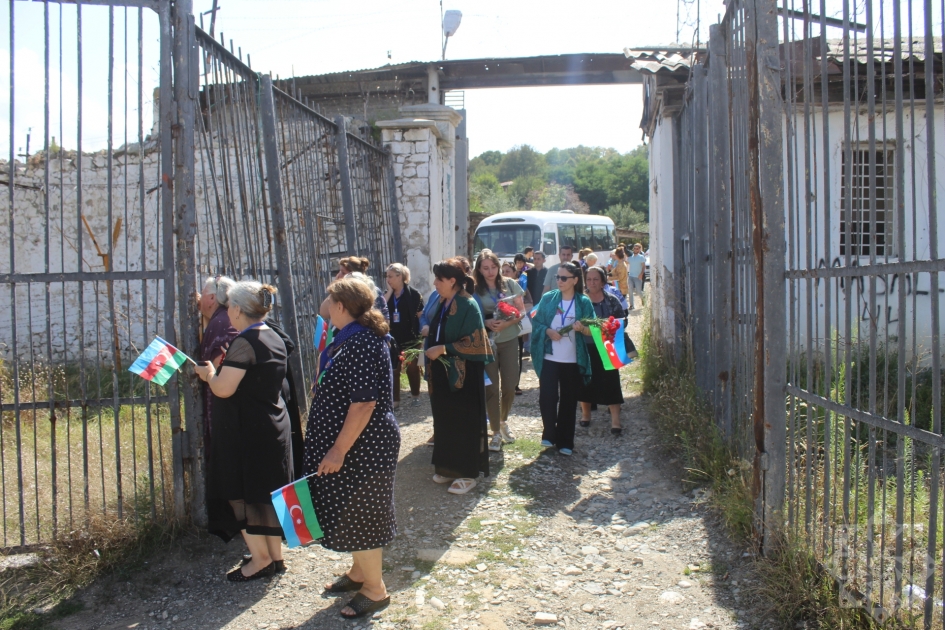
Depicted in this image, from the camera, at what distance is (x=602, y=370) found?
6918mm

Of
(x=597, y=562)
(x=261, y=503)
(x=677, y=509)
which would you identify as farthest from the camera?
(x=677, y=509)

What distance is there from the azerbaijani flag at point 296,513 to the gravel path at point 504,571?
1.57 feet

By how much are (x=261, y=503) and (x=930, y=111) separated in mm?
3431

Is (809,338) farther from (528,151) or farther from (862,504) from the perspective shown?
(528,151)

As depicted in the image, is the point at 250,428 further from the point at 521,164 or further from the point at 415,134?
the point at 521,164

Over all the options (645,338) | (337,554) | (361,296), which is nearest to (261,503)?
(337,554)

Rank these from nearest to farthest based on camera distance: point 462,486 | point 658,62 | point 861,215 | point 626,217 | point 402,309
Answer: point 861,215, point 462,486, point 402,309, point 658,62, point 626,217

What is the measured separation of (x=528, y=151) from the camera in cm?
8612

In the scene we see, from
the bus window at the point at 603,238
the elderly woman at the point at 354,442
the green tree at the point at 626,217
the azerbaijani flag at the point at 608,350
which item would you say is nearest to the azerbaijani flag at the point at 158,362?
the elderly woman at the point at 354,442

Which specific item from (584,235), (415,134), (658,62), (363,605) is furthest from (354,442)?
(584,235)

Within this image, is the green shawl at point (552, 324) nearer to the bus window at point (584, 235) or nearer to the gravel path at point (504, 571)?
the gravel path at point (504, 571)

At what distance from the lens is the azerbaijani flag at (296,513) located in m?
3.41

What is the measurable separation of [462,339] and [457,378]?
11.2 inches

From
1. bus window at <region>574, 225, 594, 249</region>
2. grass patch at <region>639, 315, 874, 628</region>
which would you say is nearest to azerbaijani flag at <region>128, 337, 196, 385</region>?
grass patch at <region>639, 315, 874, 628</region>
